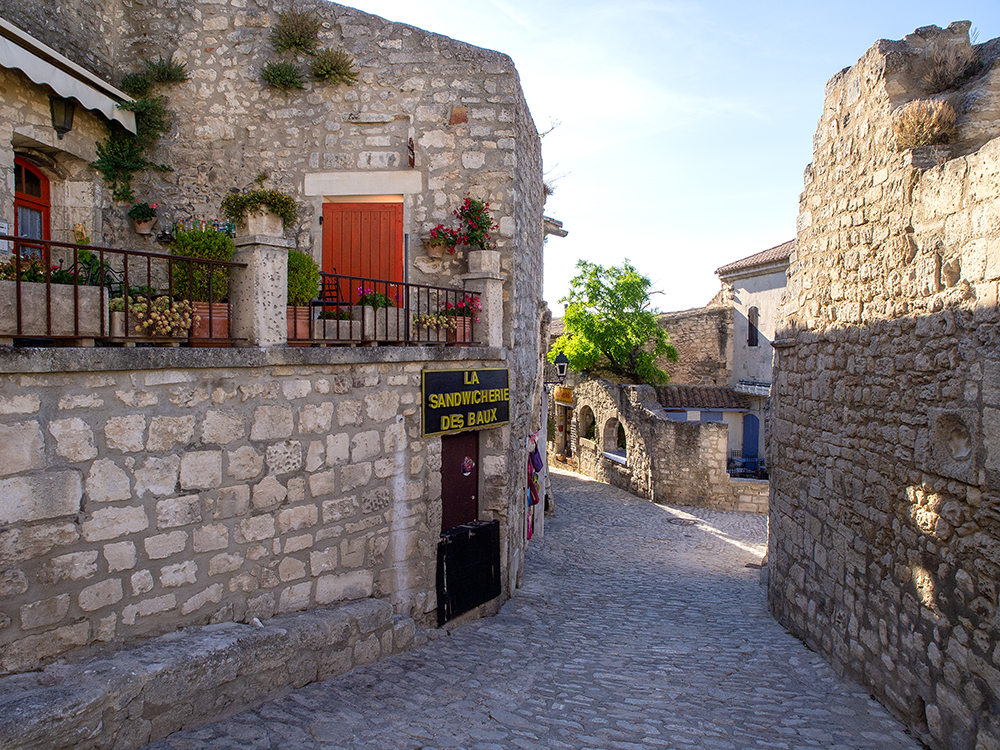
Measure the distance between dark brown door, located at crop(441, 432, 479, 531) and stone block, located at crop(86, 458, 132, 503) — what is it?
3.32m

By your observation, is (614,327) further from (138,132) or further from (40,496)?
(40,496)

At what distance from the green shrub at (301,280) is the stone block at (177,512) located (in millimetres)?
1885

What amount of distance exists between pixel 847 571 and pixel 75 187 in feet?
28.1

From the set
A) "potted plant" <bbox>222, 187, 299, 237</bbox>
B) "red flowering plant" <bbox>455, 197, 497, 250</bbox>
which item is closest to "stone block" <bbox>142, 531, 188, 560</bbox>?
"potted plant" <bbox>222, 187, 299, 237</bbox>

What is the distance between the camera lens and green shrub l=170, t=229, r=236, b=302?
5.29 metres

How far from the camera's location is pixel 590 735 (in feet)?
14.1

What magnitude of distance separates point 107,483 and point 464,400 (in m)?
3.44

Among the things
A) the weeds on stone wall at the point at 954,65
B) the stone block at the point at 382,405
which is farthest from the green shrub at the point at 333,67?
the weeds on stone wall at the point at 954,65

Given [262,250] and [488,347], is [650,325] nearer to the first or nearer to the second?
[488,347]

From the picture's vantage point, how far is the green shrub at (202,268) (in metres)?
5.29

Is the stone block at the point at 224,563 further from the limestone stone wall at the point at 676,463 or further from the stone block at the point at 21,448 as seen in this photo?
the limestone stone wall at the point at 676,463

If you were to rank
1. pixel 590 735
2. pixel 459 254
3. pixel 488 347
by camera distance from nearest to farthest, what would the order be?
1. pixel 590 735
2. pixel 488 347
3. pixel 459 254

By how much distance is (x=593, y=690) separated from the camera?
5.15 metres

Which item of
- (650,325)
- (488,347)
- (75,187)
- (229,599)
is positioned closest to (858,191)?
(488,347)
